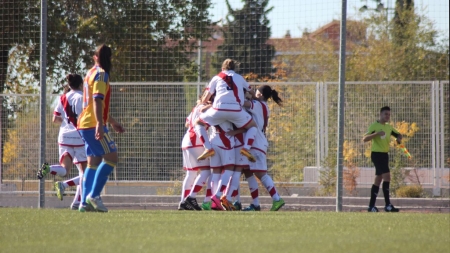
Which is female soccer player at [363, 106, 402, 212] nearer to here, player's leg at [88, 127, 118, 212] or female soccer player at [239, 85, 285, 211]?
female soccer player at [239, 85, 285, 211]

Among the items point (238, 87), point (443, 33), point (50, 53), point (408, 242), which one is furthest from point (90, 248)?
point (443, 33)

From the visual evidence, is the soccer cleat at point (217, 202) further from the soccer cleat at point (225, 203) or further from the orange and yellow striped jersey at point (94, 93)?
the orange and yellow striped jersey at point (94, 93)

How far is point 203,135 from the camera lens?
12.3 metres

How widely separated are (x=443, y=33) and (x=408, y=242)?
29.4 metres

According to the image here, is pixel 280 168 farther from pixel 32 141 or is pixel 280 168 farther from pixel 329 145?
pixel 32 141

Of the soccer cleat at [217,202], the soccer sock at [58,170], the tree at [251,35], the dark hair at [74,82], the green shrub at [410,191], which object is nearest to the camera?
the dark hair at [74,82]

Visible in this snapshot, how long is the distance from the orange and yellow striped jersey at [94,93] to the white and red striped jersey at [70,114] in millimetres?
1716

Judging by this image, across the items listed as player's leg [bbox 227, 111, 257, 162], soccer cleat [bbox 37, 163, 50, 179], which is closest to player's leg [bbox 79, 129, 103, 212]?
soccer cleat [bbox 37, 163, 50, 179]

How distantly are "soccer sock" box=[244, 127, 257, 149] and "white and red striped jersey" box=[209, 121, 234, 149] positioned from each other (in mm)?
209

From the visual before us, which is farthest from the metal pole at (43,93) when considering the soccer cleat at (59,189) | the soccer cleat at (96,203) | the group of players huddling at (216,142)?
the soccer cleat at (96,203)

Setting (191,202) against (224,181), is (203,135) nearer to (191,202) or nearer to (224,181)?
(224,181)

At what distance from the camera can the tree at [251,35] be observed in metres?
19.0

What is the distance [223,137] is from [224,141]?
0.06 m

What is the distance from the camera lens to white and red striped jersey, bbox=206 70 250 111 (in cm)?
1196
